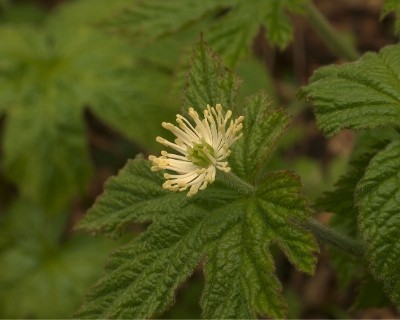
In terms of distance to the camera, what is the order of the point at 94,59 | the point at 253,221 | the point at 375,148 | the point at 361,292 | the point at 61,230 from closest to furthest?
the point at 253,221 < the point at 375,148 < the point at 361,292 < the point at 94,59 < the point at 61,230

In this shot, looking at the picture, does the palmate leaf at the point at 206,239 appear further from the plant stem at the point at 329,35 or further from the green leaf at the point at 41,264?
the green leaf at the point at 41,264

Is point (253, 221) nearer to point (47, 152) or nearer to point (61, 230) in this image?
point (47, 152)

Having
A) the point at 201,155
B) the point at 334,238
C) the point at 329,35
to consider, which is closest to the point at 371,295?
the point at 334,238

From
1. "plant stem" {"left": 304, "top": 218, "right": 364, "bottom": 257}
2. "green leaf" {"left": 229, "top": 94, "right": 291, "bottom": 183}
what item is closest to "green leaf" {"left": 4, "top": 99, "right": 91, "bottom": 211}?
"green leaf" {"left": 229, "top": 94, "right": 291, "bottom": 183}

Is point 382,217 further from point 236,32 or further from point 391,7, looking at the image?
point 236,32

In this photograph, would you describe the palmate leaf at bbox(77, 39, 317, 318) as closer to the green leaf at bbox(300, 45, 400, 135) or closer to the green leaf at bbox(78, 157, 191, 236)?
the green leaf at bbox(78, 157, 191, 236)

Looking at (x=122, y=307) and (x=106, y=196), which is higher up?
(x=106, y=196)

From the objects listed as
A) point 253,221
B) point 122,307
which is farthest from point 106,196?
point 253,221
